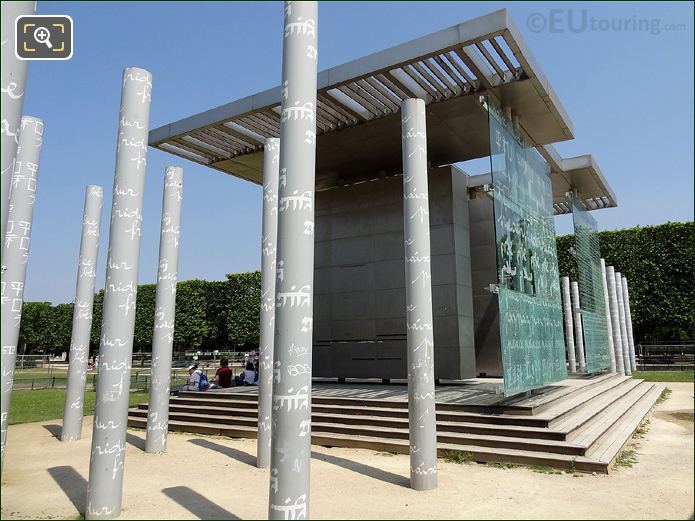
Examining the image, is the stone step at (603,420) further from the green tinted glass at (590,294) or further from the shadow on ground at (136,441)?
the shadow on ground at (136,441)

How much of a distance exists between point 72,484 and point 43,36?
20.1ft

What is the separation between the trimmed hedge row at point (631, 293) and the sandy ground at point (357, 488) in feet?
60.8

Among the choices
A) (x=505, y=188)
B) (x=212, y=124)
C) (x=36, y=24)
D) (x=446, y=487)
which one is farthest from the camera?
(x=212, y=124)

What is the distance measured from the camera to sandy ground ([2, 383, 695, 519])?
5676 mm

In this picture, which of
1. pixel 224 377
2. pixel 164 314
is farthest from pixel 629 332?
pixel 164 314

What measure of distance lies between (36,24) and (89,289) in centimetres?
890

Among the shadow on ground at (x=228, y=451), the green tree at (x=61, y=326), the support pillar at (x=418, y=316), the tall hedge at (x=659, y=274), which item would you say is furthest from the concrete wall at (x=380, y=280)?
the green tree at (x=61, y=326)

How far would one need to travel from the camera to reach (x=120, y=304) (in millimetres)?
6383

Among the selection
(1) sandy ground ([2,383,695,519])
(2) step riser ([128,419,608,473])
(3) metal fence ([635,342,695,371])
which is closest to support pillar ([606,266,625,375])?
(3) metal fence ([635,342,695,371])

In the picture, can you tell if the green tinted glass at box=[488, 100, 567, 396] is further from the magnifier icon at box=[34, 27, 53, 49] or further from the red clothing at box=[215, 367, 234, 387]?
the red clothing at box=[215, 367, 234, 387]

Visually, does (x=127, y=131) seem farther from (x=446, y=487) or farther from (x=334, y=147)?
(x=334, y=147)

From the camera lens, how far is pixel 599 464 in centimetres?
727

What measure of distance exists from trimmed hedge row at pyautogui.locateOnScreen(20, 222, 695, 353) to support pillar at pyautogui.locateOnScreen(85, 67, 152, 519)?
22740 millimetres

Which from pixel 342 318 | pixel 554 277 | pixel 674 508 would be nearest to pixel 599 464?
pixel 674 508
